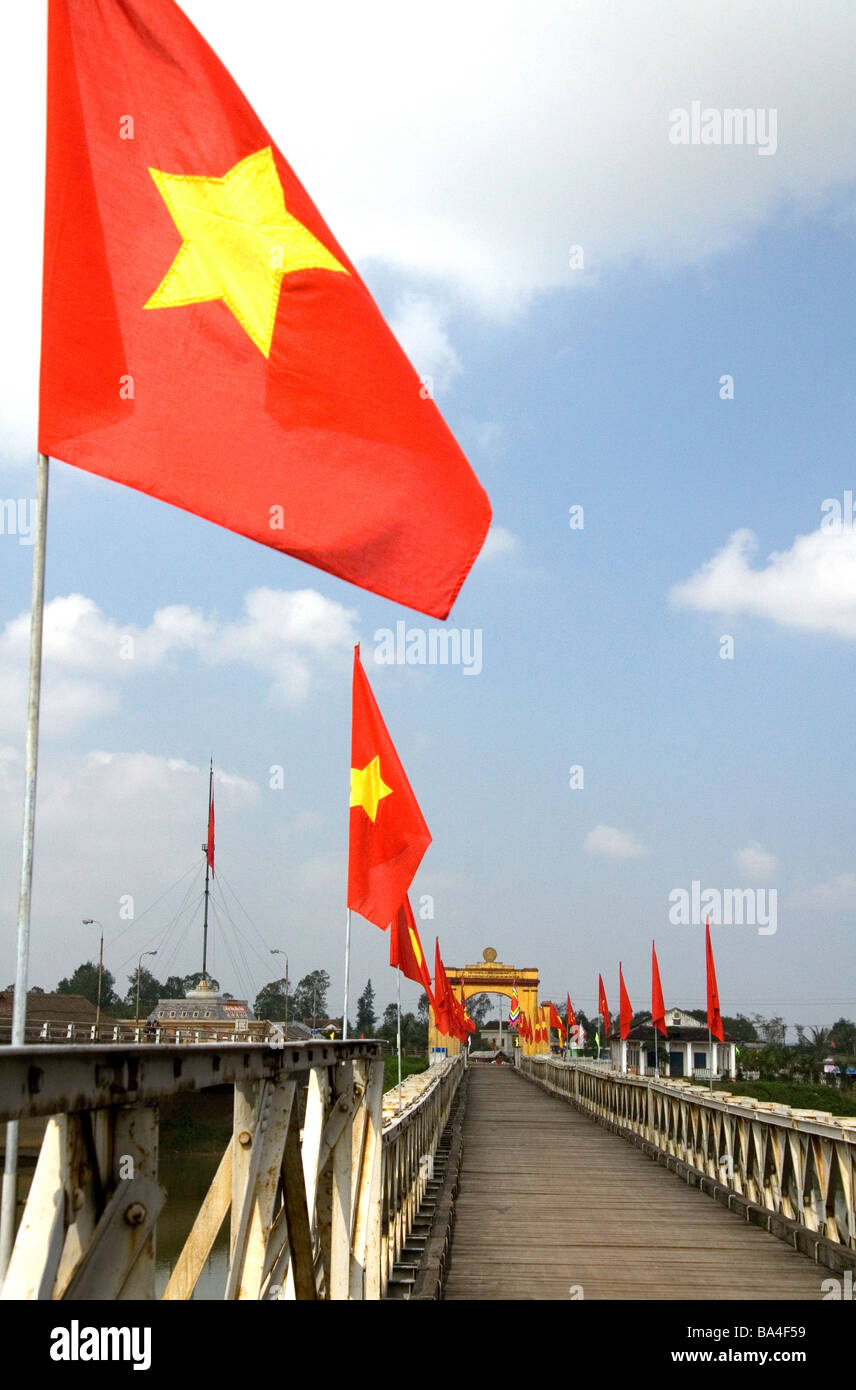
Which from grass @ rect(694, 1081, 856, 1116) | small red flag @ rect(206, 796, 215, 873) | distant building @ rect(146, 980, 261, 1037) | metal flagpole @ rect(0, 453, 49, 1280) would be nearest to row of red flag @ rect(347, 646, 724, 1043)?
metal flagpole @ rect(0, 453, 49, 1280)

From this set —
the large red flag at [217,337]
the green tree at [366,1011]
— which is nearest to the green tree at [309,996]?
the green tree at [366,1011]

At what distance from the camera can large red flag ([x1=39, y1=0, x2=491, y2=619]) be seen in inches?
177

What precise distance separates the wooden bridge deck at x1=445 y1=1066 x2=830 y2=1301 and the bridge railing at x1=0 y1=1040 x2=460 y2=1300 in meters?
2.86

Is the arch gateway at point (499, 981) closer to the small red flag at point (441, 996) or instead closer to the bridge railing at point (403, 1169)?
the small red flag at point (441, 996)

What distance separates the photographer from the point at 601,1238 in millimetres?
11688

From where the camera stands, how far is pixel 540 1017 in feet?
318

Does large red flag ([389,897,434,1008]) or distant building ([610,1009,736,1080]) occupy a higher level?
large red flag ([389,897,434,1008])

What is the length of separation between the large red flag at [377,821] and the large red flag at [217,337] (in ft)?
19.4

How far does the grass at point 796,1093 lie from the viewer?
207 ft

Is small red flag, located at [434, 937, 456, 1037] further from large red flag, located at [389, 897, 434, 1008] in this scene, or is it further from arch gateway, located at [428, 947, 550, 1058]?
arch gateway, located at [428, 947, 550, 1058]

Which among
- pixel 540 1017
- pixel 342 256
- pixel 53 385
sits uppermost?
pixel 342 256
